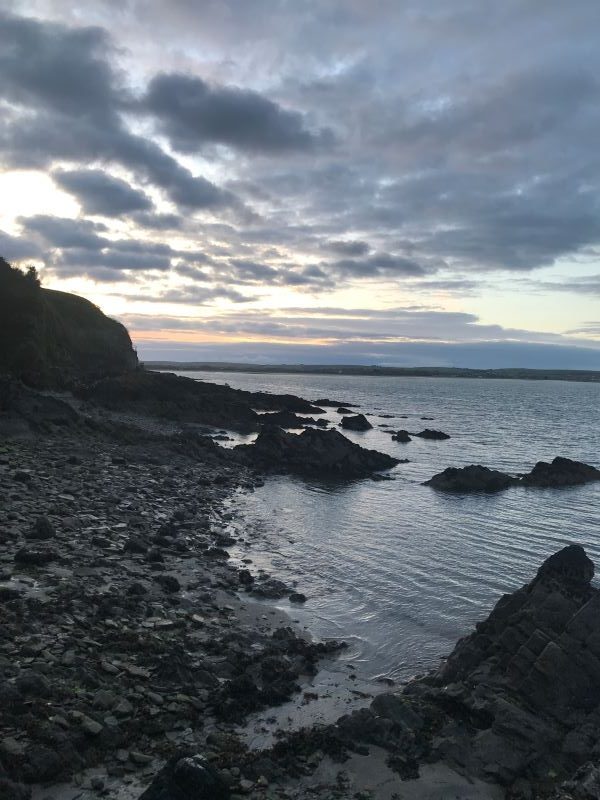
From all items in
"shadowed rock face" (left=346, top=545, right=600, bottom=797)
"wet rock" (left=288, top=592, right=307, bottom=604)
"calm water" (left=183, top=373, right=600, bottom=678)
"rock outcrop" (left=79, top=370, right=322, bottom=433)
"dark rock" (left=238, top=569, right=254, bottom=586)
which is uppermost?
"rock outcrop" (left=79, top=370, right=322, bottom=433)

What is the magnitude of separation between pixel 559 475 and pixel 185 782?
126ft

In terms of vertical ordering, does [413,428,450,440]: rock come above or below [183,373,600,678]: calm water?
above

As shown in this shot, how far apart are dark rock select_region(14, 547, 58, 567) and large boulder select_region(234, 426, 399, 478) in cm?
2646

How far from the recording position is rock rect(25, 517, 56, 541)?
1591 cm

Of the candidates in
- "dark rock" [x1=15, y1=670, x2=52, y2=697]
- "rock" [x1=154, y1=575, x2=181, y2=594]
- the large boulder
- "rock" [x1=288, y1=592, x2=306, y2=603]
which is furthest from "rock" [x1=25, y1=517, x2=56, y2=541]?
the large boulder

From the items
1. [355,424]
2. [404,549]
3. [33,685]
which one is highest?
[33,685]

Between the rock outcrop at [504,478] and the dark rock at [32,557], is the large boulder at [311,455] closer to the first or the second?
the rock outcrop at [504,478]

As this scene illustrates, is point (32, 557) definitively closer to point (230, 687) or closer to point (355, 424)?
point (230, 687)

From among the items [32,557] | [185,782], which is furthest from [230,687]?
[32,557]

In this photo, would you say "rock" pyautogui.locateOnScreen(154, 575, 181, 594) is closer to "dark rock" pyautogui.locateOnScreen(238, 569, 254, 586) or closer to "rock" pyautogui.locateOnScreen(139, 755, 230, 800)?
"dark rock" pyautogui.locateOnScreen(238, 569, 254, 586)

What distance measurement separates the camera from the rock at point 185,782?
6945 millimetres

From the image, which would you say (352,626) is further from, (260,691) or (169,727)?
(169,727)

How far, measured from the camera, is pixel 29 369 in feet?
168

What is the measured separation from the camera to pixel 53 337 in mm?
65812
